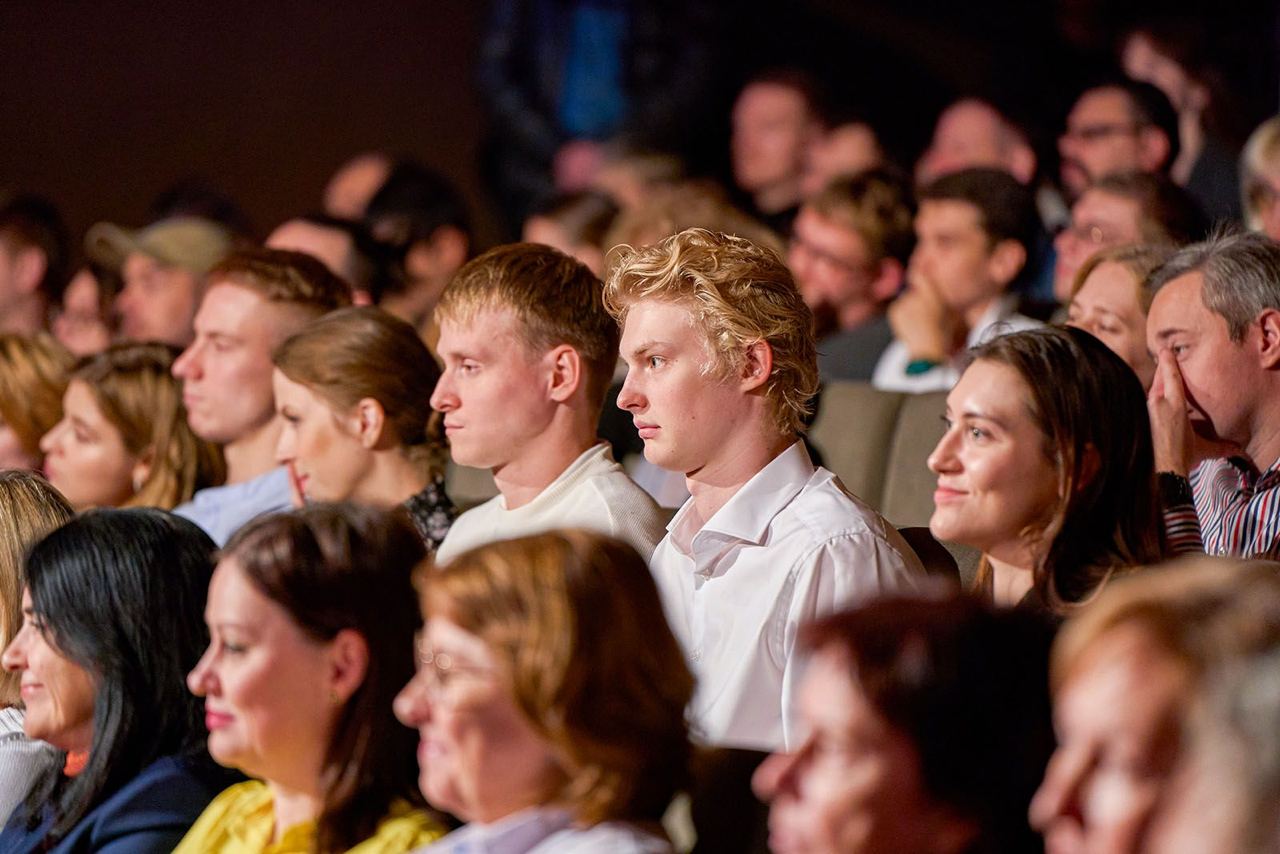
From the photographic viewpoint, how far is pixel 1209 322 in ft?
9.95

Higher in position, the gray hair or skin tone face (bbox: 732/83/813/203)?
the gray hair

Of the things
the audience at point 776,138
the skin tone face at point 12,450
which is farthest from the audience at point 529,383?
the audience at point 776,138

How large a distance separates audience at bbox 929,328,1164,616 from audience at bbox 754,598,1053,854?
816 mm

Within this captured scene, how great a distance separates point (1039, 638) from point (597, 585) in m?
0.42

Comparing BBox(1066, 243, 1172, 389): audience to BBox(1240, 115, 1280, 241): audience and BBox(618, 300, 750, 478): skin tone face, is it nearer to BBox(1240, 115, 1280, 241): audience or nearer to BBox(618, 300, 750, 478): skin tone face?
BBox(1240, 115, 1280, 241): audience

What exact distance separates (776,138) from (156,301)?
7.51 ft

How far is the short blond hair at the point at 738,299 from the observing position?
2.72 metres

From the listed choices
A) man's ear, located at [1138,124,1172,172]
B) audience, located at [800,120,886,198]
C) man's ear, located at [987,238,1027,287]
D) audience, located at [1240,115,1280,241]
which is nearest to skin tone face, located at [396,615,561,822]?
audience, located at [1240,115,1280,241]

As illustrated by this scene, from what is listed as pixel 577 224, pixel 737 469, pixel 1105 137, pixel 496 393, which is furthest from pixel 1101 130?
pixel 737 469

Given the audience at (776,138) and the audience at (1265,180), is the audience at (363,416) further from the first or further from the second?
the audience at (776,138)

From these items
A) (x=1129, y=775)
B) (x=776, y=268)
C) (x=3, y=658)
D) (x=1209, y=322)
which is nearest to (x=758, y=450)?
(x=776, y=268)

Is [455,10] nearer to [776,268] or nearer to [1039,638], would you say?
[776,268]

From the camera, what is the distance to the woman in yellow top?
2.13 m

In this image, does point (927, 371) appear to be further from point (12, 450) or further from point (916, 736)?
point (916, 736)
